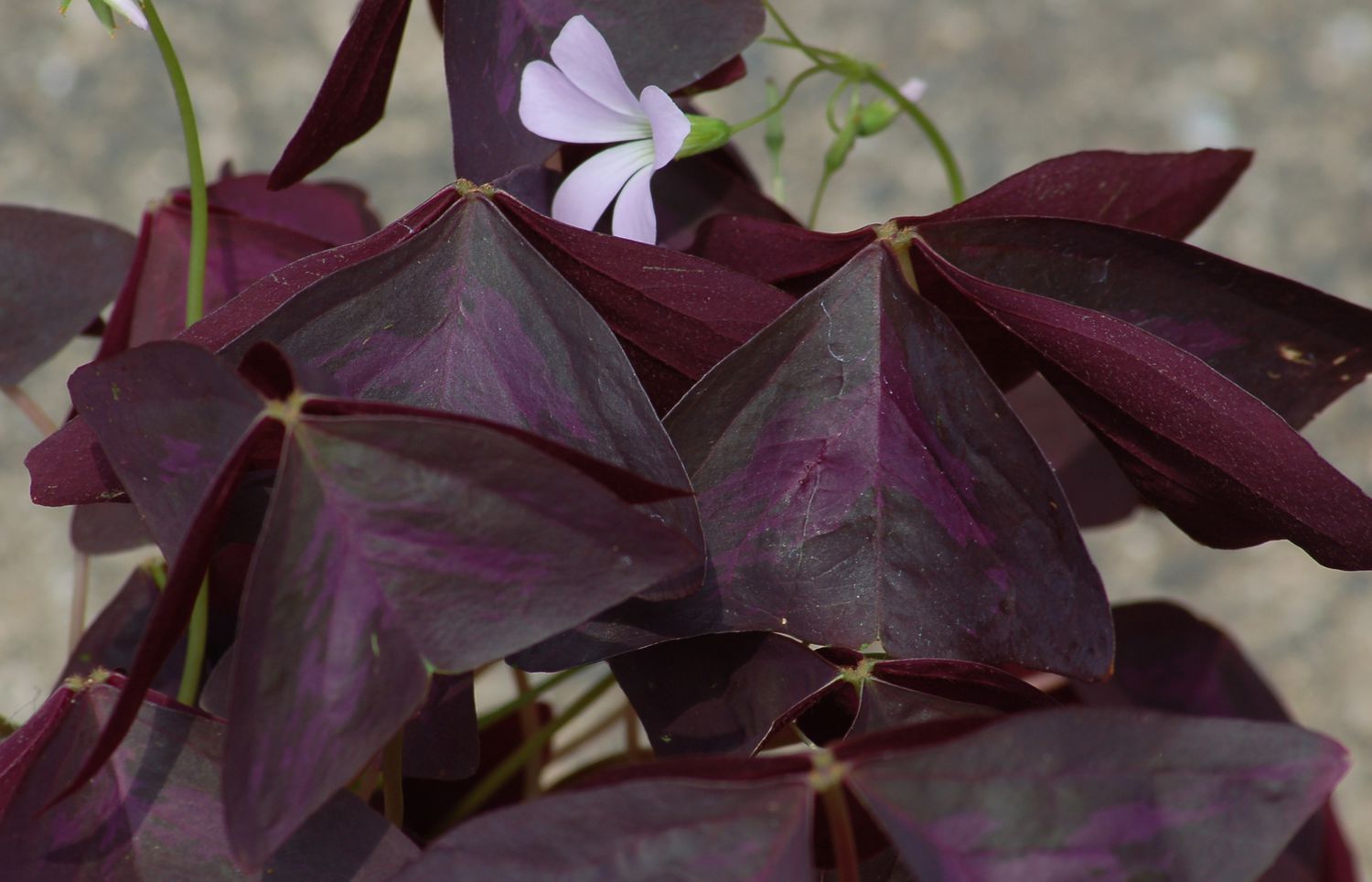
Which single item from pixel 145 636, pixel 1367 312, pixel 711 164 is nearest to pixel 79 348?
pixel 711 164

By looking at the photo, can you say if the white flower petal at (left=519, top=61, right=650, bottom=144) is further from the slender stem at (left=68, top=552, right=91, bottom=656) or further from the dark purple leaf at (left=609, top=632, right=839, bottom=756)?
the slender stem at (left=68, top=552, right=91, bottom=656)

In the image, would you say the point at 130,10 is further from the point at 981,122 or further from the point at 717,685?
the point at 981,122

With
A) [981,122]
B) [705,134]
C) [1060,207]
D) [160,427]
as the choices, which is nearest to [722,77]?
[705,134]

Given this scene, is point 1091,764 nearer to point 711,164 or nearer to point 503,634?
point 503,634

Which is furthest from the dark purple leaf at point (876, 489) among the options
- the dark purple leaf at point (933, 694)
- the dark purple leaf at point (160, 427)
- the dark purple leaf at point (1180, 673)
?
the dark purple leaf at point (1180, 673)

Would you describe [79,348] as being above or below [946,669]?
above
